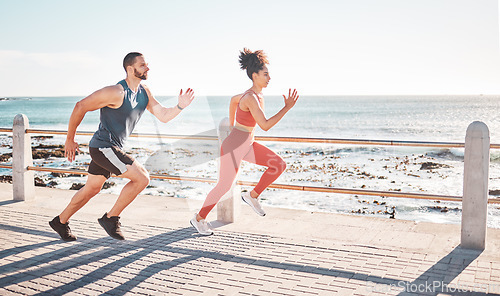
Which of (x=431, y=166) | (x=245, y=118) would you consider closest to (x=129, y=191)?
(x=245, y=118)

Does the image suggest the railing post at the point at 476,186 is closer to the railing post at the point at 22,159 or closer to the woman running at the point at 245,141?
the woman running at the point at 245,141

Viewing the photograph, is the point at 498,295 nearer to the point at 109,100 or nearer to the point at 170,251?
the point at 170,251

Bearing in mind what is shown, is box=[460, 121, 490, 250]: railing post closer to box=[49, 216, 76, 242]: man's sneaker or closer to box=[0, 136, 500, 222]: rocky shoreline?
box=[49, 216, 76, 242]: man's sneaker

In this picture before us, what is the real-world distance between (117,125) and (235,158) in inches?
50.0

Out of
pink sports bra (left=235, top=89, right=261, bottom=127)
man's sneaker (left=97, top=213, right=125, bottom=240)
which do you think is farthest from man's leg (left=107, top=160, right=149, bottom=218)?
pink sports bra (left=235, top=89, right=261, bottom=127)

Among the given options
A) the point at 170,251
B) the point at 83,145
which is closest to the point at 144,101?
the point at 170,251

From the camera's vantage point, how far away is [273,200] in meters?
11.8

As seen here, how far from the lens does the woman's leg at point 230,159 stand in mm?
5406

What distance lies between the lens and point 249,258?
4871 millimetres

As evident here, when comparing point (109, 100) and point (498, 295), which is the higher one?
point (109, 100)

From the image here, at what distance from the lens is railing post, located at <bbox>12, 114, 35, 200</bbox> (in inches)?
293

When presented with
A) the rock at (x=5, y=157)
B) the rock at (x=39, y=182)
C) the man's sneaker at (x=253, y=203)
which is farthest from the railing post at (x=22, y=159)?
the rock at (x=5, y=157)

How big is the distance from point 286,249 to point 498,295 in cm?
200

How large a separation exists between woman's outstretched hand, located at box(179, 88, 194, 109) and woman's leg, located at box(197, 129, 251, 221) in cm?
61
